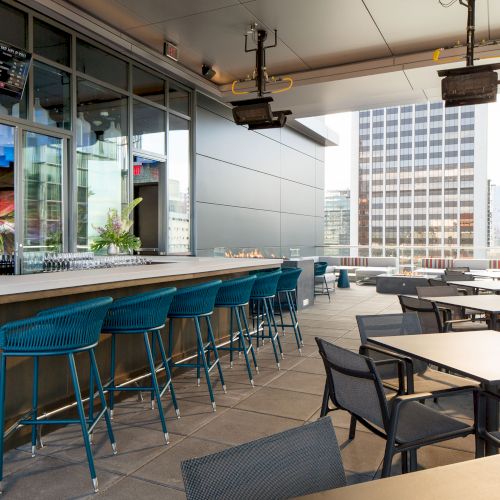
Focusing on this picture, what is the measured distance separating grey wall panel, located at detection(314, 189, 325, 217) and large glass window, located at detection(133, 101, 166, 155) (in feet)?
25.0

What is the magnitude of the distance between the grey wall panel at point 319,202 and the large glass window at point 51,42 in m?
9.67

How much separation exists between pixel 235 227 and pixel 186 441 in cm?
710

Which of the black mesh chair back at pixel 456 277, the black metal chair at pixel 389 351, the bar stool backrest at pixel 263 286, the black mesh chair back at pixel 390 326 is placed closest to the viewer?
the black metal chair at pixel 389 351

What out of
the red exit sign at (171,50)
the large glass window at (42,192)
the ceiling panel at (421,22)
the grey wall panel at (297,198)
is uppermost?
the ceiling panel at (421,22)

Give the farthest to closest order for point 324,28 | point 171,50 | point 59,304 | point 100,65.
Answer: point 171,50
point 100,65
point 324,28
point 59,304

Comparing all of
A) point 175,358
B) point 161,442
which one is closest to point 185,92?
point 175,358

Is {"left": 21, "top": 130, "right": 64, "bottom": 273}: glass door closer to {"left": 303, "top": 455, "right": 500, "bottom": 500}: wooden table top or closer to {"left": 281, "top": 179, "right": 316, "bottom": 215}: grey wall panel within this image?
{"left": 303, "top": 455, "right": 500, "bottom": 500}: wooden table top

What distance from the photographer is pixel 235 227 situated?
996cm

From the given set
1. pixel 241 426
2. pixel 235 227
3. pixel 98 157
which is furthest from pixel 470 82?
pixel 235 227

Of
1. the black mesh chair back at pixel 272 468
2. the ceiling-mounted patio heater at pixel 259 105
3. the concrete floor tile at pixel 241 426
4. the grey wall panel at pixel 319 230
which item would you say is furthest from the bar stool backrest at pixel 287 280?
the grey wall panel at pixel 319 230

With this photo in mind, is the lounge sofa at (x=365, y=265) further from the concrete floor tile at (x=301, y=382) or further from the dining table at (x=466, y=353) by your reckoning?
the dining table at (x=466, y=353)

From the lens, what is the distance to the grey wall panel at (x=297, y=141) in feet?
40.6

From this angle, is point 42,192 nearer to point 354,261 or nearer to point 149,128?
point 149,128

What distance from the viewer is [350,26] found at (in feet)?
19.8
